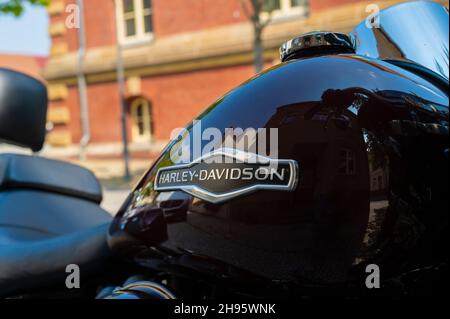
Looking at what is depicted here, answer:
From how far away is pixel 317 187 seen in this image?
25.4 inches

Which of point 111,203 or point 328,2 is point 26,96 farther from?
point 328,2

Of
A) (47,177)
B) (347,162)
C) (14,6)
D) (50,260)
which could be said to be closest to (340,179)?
(347,162)

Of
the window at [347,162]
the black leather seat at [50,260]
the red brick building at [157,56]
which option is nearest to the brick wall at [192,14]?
the red brick building at [157,56]

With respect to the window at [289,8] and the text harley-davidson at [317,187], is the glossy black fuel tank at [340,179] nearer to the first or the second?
the text harley-davidson at [317,187]

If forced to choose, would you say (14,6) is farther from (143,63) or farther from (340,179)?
(340,179)

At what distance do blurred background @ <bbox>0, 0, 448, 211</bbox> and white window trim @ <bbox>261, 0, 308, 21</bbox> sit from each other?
0.07 feet

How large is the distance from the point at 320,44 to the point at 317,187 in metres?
0.26

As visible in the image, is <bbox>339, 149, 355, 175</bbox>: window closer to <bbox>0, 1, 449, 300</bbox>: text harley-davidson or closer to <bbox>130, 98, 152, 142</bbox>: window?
<bbox>0, 1, 449, 300</bbox>: text harley-davidson

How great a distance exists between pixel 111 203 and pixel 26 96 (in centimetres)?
426

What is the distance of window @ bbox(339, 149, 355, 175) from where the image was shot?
63 cm

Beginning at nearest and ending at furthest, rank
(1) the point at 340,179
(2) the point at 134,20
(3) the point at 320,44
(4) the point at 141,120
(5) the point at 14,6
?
(1) the point at 340,179 < (3) the point at 320,44 < (5) the point at 14,6 < (2) the point at 134,20 < (4) the point at 141,120

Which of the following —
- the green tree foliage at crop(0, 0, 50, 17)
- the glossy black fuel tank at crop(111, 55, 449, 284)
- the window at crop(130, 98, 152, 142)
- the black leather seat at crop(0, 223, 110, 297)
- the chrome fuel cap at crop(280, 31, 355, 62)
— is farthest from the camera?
the window at crop(130, 98, 152, 142)

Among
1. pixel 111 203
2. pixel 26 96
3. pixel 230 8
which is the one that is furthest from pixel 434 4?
pixel 230 8

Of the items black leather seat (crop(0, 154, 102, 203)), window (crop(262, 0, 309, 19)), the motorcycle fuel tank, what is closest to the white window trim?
window (crop(262, 0, 309, 19))
